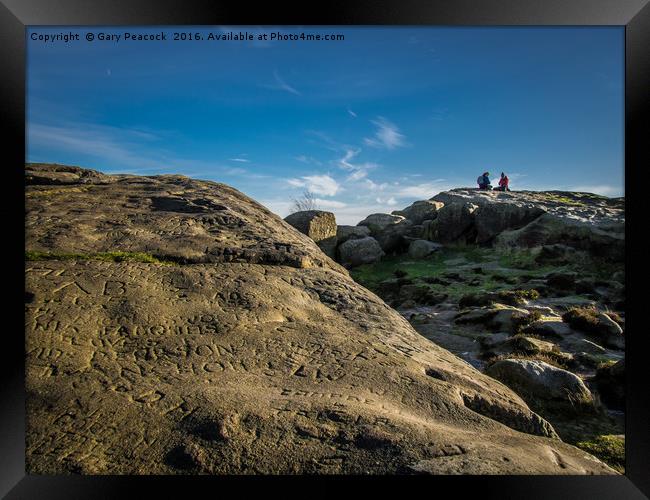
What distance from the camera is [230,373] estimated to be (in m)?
5.03

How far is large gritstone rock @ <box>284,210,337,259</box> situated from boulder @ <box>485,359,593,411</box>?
21.4 meters

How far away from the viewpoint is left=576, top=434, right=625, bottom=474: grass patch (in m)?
7.41

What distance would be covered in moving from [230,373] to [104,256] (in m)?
3.12

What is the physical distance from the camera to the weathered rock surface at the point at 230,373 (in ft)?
13.3

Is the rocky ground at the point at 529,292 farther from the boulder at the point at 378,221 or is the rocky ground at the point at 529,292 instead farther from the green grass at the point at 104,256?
the green grass at the point at 104,256

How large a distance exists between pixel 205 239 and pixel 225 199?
236 cm

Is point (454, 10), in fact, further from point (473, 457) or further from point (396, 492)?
point (396, 492)

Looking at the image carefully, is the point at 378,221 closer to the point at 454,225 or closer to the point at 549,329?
the point at 454,225

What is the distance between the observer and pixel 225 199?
9859 mm

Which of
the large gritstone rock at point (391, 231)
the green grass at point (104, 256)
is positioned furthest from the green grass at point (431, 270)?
the green grass at point (104, 256)

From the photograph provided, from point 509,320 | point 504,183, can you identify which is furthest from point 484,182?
point 509,320

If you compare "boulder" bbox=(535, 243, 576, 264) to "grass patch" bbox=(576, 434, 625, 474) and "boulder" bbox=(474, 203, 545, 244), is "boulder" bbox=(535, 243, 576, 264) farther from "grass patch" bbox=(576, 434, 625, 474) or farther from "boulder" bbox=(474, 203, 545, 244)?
"grass patch" bbox=(576, 434, 625, 474)

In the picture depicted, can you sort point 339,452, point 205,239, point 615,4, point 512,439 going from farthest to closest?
point 205,239 < point 615,4 < point 512,439 < point 339,452
